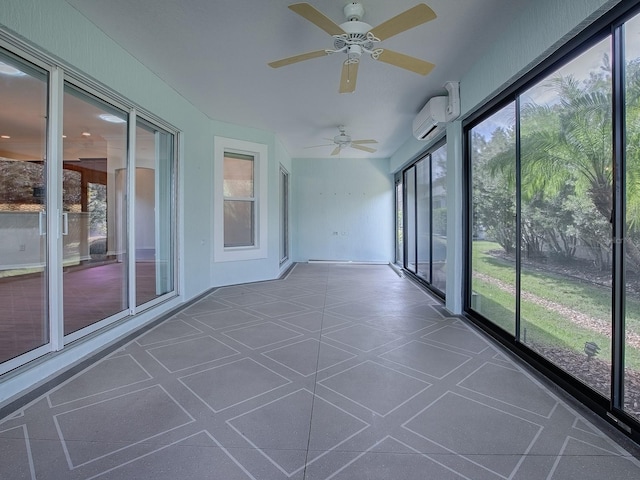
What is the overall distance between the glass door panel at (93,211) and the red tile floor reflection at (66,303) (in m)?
0.01

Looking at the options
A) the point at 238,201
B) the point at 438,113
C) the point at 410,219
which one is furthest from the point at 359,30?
the point at 410,219

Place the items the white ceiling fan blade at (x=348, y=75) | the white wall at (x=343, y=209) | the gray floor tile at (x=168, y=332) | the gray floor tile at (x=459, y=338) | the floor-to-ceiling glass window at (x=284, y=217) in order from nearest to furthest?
the white ceiling fan blade at (x=348, y=75) < the gray floor tile at (x=459, y=338) < the gray floor tile at (x=168, y=332) < the floor-to-ceiling glass window at (x=284, y=217) < the white wall at (x=343, y=209)

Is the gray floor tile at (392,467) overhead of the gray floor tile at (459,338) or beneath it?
beneath

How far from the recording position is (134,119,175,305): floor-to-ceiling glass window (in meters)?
4.06

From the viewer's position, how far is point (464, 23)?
285 cm

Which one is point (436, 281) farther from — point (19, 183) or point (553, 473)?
point (19, 183)

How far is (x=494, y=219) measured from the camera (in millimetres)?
3514

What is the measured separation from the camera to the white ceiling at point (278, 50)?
2676mm

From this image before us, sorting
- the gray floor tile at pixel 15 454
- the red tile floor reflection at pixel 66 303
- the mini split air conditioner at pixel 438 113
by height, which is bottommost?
the gray floor tile at pixel 15 454

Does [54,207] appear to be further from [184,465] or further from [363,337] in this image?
[363,337]

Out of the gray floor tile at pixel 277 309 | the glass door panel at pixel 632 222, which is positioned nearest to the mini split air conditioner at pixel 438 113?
the glass door panel at pixel 632 222

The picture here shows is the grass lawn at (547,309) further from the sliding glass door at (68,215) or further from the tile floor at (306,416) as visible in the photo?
the sliding glass door at (68,215)

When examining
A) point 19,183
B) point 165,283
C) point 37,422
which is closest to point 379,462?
point 37,422

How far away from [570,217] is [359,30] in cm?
203
